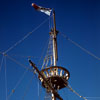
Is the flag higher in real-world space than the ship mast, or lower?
higher

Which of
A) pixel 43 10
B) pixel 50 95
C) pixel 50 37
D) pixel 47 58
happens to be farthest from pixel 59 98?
pixel 43 10

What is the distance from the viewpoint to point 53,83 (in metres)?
28.8

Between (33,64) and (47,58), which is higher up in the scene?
(47,58)

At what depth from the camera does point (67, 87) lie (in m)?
29.1

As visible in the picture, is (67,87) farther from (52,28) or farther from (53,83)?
(52,28)

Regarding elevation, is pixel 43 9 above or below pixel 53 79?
above

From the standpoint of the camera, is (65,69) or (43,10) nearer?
(65,69)

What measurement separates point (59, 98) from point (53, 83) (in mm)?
1457

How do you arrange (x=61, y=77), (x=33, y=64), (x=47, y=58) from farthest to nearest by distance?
1. (x=47, y=58)
2. (x=61, y=77)
3. (x=33, y=64)

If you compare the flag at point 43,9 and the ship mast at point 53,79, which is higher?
the flag at point 43,9

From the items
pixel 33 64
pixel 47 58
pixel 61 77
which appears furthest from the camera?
pixel 47 58

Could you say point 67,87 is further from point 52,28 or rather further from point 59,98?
point 52,28

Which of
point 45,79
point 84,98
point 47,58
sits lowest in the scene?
point 84,98

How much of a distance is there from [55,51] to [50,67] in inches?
151
